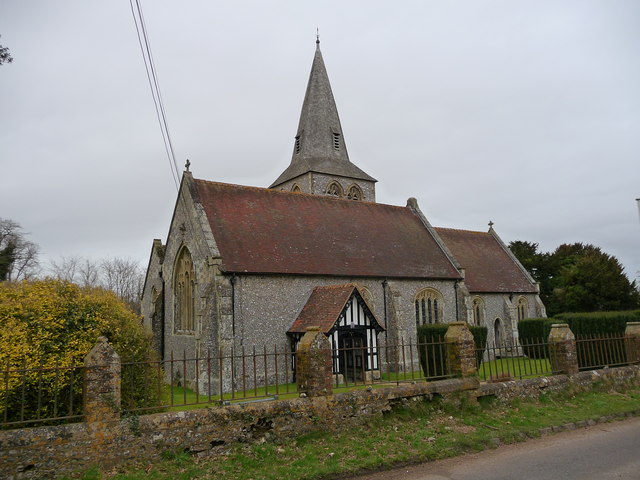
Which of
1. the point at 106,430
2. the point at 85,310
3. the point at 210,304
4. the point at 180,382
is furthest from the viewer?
the point at 180,382

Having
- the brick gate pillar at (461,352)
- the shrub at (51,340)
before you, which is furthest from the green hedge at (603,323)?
the shrub at (51,340)

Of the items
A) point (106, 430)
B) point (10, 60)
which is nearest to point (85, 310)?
point (106, 430)

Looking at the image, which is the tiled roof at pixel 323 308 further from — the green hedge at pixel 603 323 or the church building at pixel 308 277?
the green hedge at pixel 603 323

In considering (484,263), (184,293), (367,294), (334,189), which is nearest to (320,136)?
(334,189)

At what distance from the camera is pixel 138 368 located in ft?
28.1

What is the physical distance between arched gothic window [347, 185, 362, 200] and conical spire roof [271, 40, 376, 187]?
73cm

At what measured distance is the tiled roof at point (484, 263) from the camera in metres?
26.7

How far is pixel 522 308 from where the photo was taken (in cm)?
2805

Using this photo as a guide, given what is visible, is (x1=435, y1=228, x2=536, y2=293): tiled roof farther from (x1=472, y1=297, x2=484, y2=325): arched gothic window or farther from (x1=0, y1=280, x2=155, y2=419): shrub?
(x1=0, y1=280, x2=155, y2=419): shrub

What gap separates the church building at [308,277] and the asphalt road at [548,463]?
338 inches

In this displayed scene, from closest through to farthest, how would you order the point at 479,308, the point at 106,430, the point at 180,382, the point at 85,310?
the point at 106,430 < the point at 85,310 < the point at 180,382 < the point at 479,308

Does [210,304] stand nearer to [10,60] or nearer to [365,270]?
[365,270]

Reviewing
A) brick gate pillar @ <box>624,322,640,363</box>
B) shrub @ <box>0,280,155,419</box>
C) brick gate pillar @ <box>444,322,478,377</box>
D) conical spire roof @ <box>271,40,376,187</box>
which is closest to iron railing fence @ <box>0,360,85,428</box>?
shrub @ <box>0,280,155,419</box>

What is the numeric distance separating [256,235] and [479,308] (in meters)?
13.6
